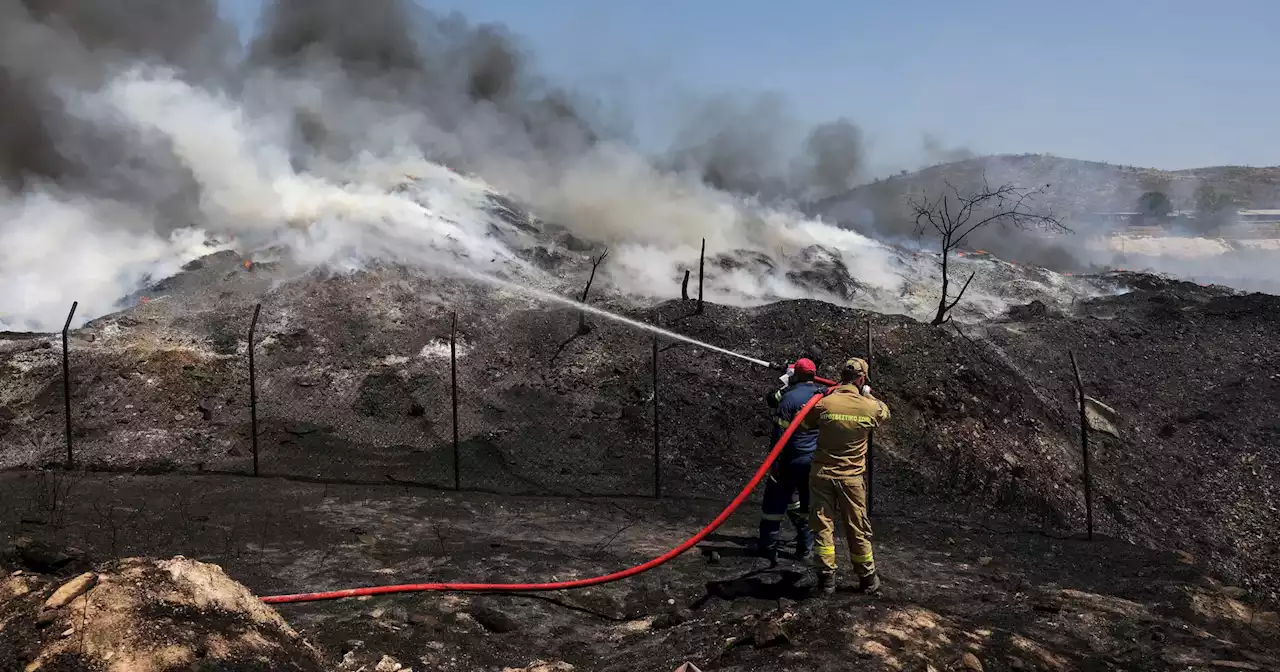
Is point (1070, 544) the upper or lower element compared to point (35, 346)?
lower

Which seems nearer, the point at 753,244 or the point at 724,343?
the point at 724,343

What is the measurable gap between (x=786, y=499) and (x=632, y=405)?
15.3 ft

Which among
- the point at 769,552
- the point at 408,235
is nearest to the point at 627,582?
the point at 769,552

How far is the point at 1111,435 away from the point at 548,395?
303 inches

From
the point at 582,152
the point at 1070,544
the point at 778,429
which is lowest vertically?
the point at 1070,544

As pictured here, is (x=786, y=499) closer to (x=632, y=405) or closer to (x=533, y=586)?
(x=533, y=586)

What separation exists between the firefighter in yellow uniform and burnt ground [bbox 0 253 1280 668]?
1909 millimetres

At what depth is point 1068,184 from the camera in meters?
45.2

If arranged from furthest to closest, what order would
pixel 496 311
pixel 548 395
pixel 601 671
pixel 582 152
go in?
pixel 582 152 < pixel 496 311 < pixel 548 395 < pixel 601 671

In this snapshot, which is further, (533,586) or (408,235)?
(408,235)

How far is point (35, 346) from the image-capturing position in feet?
37.7

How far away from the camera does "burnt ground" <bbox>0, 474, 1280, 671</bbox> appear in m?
4.52

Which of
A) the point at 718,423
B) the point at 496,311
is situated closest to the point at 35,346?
the point at 496,311

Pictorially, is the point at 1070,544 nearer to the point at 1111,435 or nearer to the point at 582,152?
the point at 1111,435
